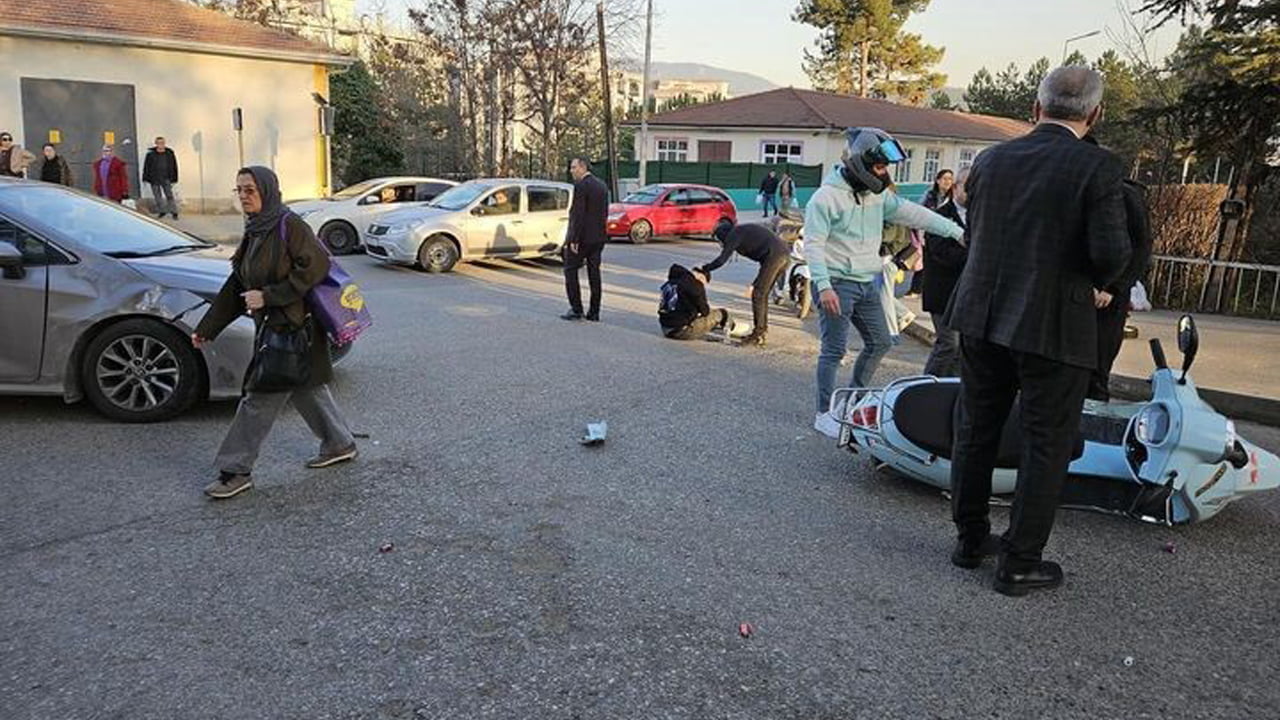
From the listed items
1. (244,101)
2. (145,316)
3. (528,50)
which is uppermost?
(528,50)

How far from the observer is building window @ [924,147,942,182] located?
47094 mm

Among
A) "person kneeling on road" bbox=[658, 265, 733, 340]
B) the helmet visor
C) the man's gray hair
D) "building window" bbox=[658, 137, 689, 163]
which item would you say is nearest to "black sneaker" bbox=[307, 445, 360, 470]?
the helmet visor

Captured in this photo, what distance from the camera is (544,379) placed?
7805mm

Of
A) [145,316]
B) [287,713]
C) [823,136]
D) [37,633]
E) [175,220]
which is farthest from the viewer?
[823,136]

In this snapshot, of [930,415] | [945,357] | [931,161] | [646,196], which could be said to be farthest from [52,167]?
[931,161]

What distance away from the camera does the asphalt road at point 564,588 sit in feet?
10.3

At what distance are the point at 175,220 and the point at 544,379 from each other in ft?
58.1

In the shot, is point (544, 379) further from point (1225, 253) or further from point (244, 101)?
point (244, 101)

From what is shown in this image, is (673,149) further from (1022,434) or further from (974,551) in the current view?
(1022,434)

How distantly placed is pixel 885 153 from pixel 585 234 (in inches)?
216

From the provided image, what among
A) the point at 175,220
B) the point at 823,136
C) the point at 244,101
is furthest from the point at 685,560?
the point at 823,136

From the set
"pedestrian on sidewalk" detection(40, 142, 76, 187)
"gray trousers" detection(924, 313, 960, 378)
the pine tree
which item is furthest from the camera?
the pine tree

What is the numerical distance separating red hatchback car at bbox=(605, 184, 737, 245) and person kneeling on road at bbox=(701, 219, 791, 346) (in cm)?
1229

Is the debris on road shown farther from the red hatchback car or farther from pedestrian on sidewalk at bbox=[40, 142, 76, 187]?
the red hatchback car
